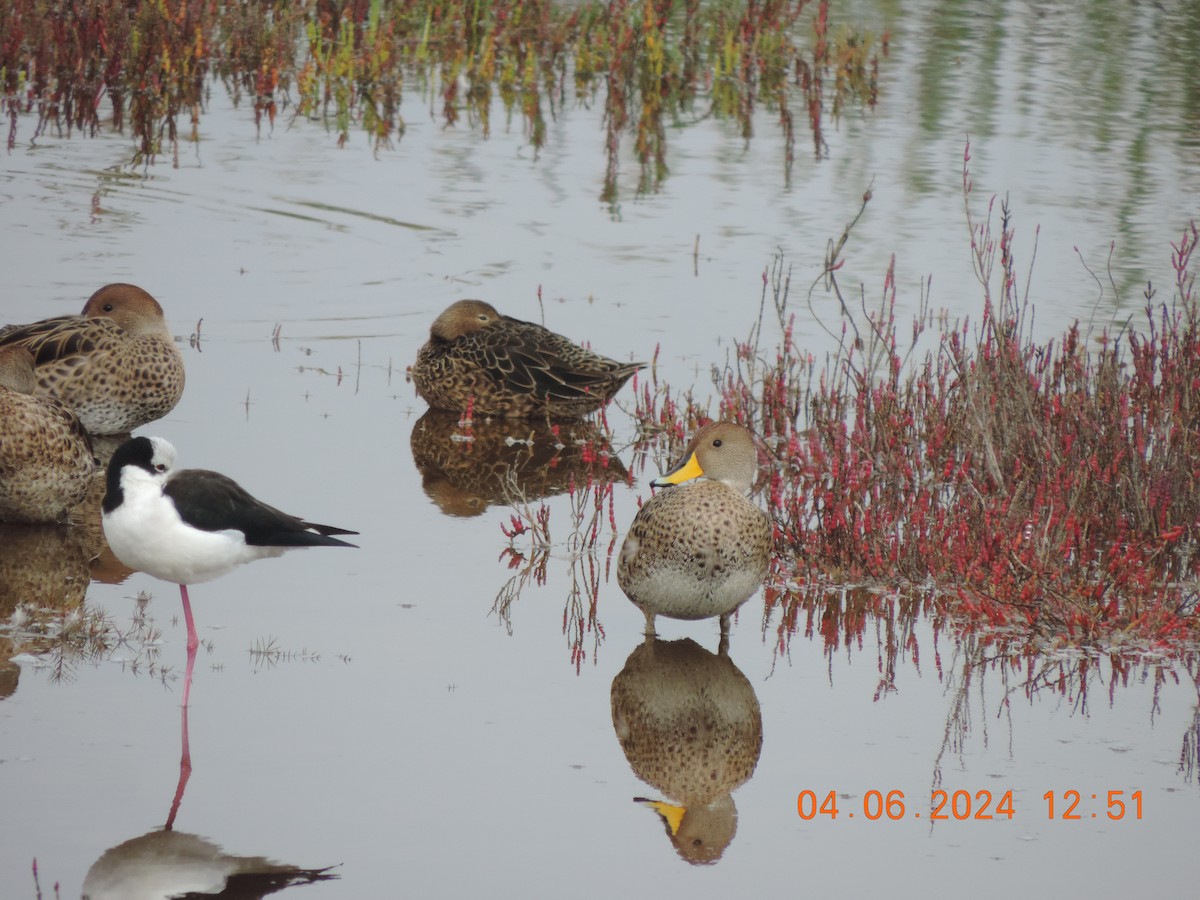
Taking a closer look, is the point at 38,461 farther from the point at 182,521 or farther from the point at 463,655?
the point at 463,655

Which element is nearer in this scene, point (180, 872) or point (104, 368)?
point (180, 872)

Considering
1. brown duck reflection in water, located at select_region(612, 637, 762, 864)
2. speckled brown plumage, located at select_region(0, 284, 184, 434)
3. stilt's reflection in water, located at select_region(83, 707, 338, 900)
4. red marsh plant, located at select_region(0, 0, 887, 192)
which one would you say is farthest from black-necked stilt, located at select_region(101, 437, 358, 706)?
red marsh plant, located at select_region(0, 0, 887, 192)

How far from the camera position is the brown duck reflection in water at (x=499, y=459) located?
786cm

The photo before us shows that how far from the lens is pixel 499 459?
8.59 meters

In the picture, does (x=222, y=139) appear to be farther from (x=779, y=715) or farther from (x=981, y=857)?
(x=981, y=857)

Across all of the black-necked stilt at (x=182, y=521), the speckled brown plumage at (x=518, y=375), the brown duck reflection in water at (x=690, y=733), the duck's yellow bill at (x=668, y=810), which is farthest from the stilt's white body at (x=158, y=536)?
the speckled brown plumage at (x=518, y=375)

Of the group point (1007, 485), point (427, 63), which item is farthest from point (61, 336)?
point (427, 63)

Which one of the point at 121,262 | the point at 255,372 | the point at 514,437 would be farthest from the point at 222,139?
the point at 514,437

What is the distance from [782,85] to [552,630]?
497 inches

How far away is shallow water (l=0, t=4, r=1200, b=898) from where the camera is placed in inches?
179

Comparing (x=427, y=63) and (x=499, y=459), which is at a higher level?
(x=427, y=63)

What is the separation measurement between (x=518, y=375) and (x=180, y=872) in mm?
5147

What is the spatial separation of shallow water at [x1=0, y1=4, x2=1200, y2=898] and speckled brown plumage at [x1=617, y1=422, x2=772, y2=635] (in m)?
0.24

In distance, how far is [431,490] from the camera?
7855mm
